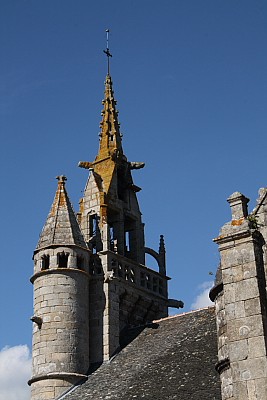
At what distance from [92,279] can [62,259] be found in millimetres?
1228

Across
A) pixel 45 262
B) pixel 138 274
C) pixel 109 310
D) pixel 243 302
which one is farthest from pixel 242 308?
pixel 138 274

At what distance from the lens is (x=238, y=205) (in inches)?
513

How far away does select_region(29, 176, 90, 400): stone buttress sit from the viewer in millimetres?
24109

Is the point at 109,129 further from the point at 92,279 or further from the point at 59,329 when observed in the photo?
the point at 59,329

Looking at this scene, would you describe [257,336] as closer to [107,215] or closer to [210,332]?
[210,332]

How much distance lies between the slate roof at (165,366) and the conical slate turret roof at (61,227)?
12.5 feet

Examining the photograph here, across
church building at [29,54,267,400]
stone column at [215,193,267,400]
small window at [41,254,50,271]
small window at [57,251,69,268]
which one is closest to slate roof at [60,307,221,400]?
church building at [29,54,267,400]

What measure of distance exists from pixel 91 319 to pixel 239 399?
571 inches

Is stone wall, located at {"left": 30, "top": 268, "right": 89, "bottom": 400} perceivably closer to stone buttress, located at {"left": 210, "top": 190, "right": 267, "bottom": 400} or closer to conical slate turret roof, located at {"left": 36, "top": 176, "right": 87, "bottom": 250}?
conical slate turret roof, located at {"left": 36, "top": 176, "right": 87, "bottom": 250}

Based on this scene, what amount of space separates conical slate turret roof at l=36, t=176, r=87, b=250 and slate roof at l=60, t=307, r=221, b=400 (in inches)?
150

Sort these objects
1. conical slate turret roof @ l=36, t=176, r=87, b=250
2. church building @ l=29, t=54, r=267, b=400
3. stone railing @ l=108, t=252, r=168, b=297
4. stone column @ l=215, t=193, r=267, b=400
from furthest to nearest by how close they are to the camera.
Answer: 1. stone railing @ l=108, t=252, r=168, b=297
2. conical slate turret roof @ l=36, t=176, r=87, b=250
3. church building @ l=29, t=54, r=267, b=400
4. stone column @ l=215, t=193, r=267, b=400

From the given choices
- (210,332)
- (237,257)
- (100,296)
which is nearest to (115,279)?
(100,296)

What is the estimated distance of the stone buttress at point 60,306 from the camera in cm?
2411

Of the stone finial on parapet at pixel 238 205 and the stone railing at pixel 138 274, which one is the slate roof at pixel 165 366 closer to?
the stone railing at pixel 138 274
